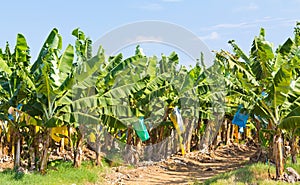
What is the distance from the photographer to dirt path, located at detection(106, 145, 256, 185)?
10.8m

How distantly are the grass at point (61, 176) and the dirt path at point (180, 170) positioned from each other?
0.48 metres

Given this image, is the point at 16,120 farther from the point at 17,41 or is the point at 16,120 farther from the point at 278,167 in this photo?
the point at 278,167

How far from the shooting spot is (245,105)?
34.4 ft

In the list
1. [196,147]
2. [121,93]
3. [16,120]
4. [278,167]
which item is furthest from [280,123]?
[196,147]

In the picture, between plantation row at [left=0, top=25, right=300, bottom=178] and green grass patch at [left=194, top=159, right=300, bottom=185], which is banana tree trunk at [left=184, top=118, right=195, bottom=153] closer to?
plantation row at [left=0, top=25, right=300, bottom=178]

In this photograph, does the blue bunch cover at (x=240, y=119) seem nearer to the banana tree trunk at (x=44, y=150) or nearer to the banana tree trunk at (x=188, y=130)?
the banana tree trunk at (x=188, y=130)

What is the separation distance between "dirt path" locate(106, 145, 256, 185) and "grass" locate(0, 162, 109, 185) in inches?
18.8

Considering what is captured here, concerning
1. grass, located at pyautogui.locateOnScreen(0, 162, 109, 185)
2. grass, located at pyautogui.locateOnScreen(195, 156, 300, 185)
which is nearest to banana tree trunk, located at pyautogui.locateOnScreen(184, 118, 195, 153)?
grass, located at pyautogui.locateOnScreen(0, 162, 109, 185)

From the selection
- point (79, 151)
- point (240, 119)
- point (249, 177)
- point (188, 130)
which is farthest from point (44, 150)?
point (188, 130)

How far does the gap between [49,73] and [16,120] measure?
5.20ft

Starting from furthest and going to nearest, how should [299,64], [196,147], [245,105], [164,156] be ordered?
1. [196,147]
2. [164,156]
3. [245,105]
4. [299,64]

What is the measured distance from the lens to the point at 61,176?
9.22 meters

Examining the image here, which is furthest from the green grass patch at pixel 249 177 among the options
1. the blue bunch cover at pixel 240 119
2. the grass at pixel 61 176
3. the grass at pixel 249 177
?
the grass at pixel 61 176

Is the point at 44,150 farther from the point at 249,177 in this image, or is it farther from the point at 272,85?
the point at 272,85
